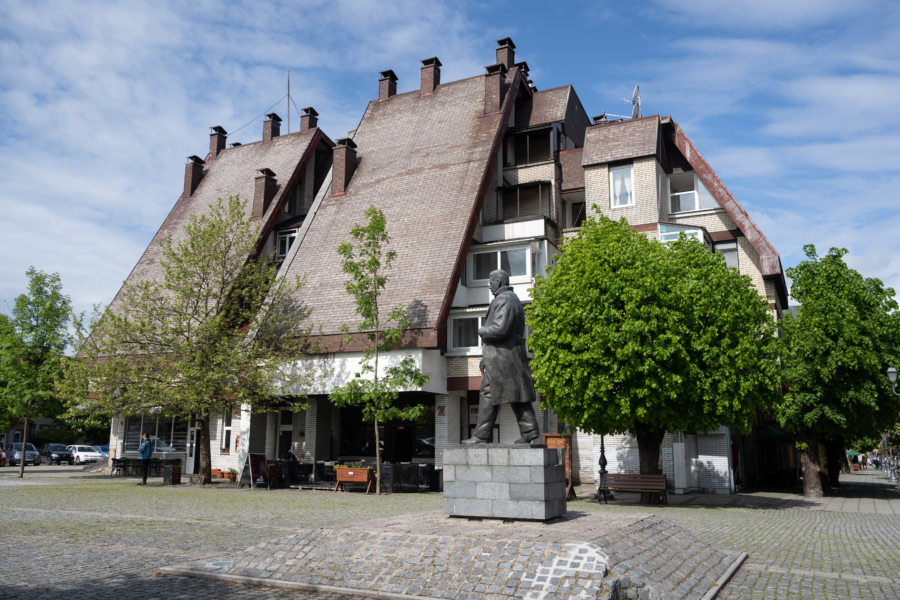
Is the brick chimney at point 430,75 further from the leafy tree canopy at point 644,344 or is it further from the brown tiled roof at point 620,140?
the leafy tree canopy at point 644,344

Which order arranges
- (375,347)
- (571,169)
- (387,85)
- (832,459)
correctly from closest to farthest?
(375,347)
(571,169)
(832,459)
(387,85)

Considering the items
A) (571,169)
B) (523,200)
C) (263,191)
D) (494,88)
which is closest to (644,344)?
(523,200)

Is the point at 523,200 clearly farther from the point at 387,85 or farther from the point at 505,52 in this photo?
the point at 387,85

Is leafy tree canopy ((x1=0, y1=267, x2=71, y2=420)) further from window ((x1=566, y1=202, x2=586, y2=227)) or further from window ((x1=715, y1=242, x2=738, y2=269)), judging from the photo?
window ((x1=715, y1=242, x2=738, y2=269))

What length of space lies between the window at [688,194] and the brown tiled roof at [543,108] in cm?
602

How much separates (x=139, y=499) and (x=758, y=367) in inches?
725

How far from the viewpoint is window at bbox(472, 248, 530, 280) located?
28.7 m

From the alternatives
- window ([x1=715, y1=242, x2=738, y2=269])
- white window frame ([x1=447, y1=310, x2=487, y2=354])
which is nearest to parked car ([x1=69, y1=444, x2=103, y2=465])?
white window frame ([x1=447, y1=310, x2=487, y2=354])

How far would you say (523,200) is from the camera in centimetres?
3169

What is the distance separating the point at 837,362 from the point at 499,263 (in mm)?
12968

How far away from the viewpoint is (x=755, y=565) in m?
10.1

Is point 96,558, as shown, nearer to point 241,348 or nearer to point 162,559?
point 162,559

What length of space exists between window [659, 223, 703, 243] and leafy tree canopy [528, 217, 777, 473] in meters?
6.21

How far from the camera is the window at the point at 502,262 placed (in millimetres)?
28734
